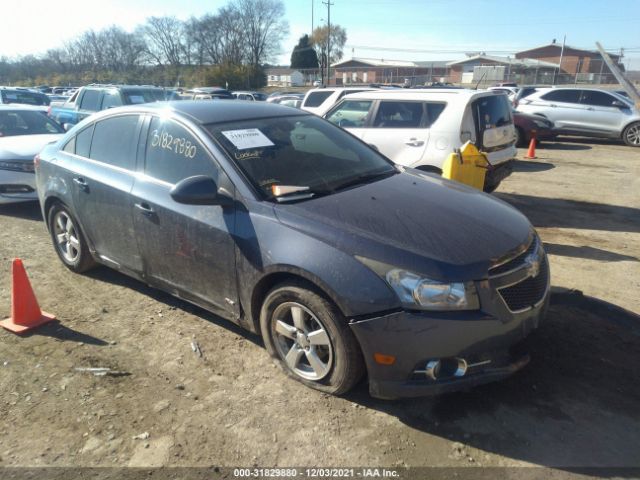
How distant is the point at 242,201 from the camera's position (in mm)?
3127

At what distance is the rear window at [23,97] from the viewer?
47.5ft

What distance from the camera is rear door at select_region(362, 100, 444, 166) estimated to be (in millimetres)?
6758

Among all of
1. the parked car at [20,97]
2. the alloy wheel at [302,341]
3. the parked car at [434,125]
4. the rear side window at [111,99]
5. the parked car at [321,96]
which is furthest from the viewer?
the parked car at [20,97]

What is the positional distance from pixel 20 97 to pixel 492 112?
1456 centimetres

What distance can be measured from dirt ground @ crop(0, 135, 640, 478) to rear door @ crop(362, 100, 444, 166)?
301cm

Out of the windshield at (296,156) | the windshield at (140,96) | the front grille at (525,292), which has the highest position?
the windshield at (140,96)

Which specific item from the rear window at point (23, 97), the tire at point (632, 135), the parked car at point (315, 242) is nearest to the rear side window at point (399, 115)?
the parked car at point (315, 242)

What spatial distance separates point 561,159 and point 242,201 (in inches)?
471

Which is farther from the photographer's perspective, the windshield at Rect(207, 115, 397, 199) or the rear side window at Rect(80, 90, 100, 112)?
the rear side window at Rect(80, 90, 100, 112)

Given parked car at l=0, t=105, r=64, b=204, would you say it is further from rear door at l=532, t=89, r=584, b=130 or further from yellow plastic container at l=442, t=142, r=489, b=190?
rear door at l=532, t=89, r=584, b=130

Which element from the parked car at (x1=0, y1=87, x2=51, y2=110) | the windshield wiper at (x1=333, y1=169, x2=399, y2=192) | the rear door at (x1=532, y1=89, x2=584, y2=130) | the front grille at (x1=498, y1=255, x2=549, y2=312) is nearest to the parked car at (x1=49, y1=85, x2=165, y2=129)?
the parked car at (x1=0, y1=87, x2=51, y2=110)

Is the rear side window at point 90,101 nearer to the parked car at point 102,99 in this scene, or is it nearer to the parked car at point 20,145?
the parked car at point 102,99

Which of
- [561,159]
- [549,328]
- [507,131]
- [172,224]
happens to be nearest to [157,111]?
[172,224]

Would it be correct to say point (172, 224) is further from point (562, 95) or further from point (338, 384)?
point (562, 95)
